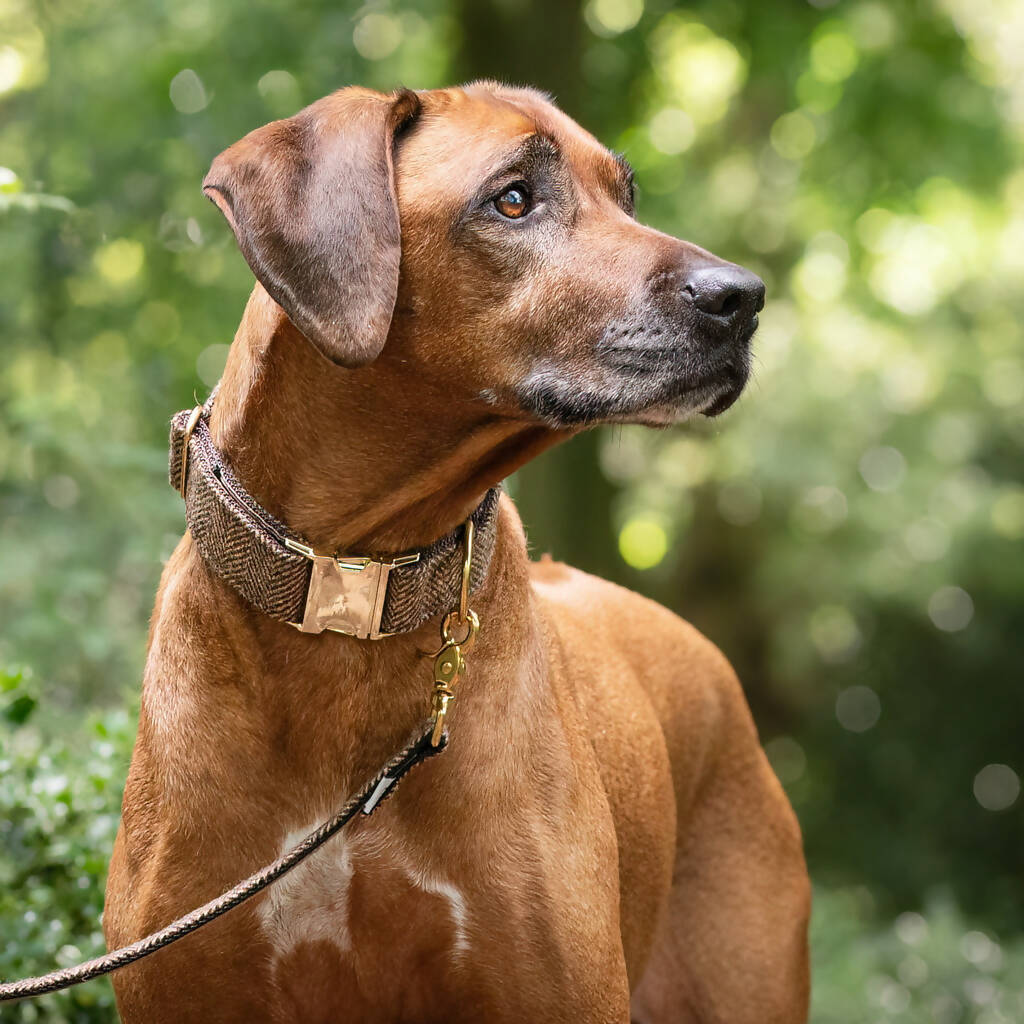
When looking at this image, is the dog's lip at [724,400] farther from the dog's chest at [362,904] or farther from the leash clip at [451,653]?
the dog's chest at [362,904]

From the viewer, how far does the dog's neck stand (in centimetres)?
267

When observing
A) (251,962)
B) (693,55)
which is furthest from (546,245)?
(693,55)

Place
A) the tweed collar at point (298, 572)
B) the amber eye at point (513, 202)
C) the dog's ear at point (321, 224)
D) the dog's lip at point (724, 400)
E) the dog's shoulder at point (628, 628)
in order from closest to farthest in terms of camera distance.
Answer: the dog's ear at point (321, 224)
the tweed collar at point (298, 572)
the amber eye at point (513, 202)
the dog's lip at point (724, 400)
the dog's shoulder at point (628, 628)

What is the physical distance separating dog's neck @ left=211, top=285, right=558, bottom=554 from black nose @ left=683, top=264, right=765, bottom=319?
18.9 inches

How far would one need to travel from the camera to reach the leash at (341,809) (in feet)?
8.31

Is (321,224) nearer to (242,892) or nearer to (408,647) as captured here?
(408,647)

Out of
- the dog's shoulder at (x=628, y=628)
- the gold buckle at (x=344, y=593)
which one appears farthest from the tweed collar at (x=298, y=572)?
the dog's shoulder at (x=628, y=628)

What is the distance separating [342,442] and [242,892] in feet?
2.82

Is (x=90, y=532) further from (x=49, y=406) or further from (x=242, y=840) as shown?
(x=242, y=840)

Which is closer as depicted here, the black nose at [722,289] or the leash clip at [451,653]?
the leash clip at [451,653]

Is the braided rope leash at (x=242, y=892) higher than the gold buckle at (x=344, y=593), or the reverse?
the gold buckle at (x=344, y=593)

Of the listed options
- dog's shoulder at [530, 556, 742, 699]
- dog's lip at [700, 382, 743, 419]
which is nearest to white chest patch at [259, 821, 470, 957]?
dog's shoulder at [530, 556, 742, 699]

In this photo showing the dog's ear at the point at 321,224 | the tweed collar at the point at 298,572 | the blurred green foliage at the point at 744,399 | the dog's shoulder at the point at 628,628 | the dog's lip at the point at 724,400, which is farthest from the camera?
the blurred green foliage at the point at 744,399

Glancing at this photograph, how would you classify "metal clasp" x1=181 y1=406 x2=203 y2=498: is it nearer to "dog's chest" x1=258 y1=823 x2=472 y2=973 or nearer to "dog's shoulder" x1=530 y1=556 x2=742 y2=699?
"dog's chest" x1=258 y1=823 x2=472 y2=973
